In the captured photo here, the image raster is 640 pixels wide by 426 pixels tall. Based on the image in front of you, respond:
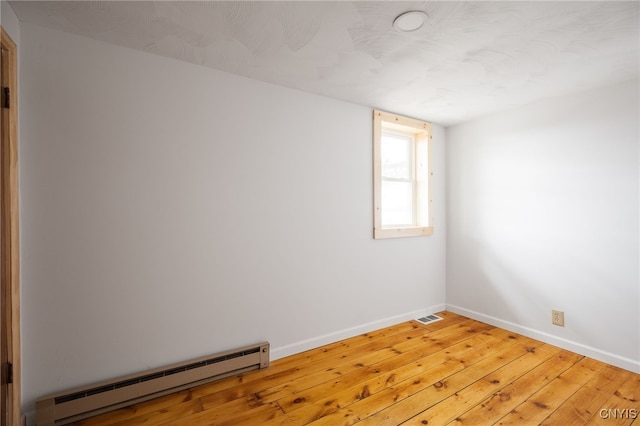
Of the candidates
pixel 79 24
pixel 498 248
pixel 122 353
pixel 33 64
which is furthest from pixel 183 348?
pixel 498 248

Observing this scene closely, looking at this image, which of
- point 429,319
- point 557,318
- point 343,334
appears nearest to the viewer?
point 557,318

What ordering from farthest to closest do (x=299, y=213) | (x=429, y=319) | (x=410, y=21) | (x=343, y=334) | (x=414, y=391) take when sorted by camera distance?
1. (x=429, y=319)
2. (x=343, y=334)
3. (x=299, y=213)
4. (x=414, y=391)
5. (x=410, y=21)

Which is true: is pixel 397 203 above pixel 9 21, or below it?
below

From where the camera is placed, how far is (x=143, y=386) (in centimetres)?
192

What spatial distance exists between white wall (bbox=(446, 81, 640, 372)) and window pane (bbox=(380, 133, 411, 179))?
0.56 metres

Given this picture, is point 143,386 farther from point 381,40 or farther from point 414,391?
point 381,40

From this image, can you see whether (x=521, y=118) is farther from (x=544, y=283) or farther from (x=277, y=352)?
(x=277, y=352)

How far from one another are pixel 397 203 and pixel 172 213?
241 cm

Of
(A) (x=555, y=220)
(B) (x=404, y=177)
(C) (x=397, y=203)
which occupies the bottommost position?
(A) (x=555, y=220)

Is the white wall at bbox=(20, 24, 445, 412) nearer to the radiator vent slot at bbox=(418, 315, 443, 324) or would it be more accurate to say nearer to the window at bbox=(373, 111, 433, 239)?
the window at bbox=(373, 111, 433, 239)

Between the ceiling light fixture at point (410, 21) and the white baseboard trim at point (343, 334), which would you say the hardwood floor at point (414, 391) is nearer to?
the white baseboard trim at point (343, 334)

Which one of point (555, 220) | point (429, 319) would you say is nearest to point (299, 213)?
point (429, 319)

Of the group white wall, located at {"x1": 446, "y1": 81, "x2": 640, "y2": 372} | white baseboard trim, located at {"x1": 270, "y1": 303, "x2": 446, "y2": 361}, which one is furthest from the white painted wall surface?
white wall, located at {"x1": 446, "y1": 81, "x2": 640, "y2": 372}

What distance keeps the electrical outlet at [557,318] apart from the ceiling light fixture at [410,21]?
2744 millimetres
